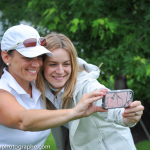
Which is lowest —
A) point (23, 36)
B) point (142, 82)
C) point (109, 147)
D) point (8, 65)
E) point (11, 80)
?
point (109, 147)

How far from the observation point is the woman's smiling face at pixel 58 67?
2.46 metres

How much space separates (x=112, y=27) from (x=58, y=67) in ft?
6.11

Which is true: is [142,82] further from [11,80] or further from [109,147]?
[11,80]

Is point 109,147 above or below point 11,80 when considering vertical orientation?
below

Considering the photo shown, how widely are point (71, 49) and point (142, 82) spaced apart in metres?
2.19

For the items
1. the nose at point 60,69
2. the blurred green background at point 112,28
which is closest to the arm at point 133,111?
the nose at point 60,69

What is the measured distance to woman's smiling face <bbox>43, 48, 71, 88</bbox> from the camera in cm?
246

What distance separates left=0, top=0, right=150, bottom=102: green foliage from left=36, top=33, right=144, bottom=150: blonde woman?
1.52m

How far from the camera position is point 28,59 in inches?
86.3

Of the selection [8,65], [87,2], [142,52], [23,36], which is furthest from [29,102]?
[142,52]

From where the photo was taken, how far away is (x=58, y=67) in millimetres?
2461

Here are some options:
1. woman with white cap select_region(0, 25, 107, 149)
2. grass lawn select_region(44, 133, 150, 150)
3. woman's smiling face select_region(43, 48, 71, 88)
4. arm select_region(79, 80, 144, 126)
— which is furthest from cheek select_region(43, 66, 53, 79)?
grass lawn select_region(44, 133, 150, 150)

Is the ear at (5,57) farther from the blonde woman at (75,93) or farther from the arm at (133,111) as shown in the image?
the arm at (133,111)

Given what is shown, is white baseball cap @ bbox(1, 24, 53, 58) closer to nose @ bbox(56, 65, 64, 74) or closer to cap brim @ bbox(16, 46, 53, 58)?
cap brim @ bbox(16, 46, 53, 58)
